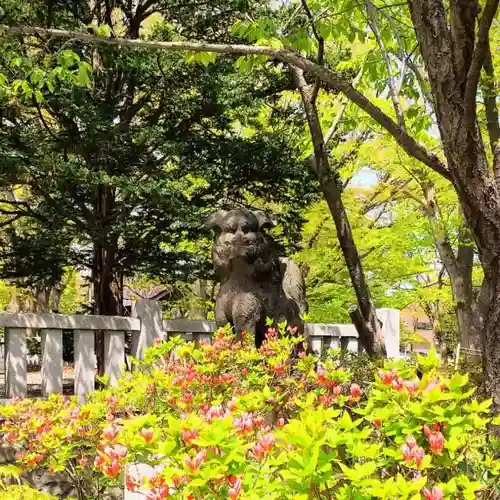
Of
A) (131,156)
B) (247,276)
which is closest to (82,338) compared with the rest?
(247,276)

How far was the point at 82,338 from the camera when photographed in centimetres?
626

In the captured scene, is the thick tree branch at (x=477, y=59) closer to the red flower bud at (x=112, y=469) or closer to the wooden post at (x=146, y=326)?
the red flower bud at (x=112, y=469)

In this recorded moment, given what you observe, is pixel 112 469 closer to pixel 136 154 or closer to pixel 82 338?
pixel 82 338

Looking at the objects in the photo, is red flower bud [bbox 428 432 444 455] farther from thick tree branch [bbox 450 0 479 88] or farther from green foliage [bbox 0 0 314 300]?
green foliage [bbox 0 0 314 300]

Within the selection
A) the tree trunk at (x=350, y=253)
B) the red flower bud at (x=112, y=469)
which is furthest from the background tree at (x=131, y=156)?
the red flower bud at (x=112, y=469)

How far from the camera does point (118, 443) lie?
2.32 meters

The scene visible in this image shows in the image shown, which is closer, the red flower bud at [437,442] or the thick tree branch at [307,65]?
the red flower bud at [437,442]

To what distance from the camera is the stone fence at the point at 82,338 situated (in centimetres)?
575

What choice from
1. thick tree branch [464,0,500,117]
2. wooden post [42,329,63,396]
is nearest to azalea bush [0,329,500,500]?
thick tree branch [464,0,500,117]

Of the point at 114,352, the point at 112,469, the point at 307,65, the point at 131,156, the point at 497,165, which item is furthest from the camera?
the point at 131,156

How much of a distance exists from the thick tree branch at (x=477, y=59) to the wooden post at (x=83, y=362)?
4.66 meters

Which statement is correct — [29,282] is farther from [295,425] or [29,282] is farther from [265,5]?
[295,425]

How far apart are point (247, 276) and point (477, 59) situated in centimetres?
314

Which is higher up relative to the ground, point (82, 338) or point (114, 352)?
point (82, 338)
